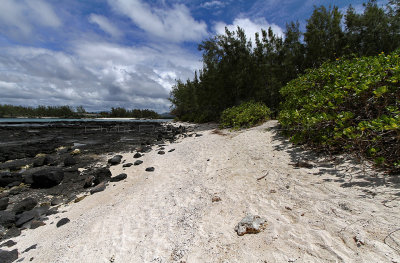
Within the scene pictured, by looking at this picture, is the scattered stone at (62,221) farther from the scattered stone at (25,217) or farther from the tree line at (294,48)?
the tree line at (294,48)

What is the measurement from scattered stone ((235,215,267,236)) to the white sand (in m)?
0.11

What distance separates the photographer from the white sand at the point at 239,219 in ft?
8.95

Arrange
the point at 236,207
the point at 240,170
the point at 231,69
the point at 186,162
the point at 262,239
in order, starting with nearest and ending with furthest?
the point at 262,239 < the point at 236,207 < the point at 240,170 < the point at 186,162 < the point at 231,69

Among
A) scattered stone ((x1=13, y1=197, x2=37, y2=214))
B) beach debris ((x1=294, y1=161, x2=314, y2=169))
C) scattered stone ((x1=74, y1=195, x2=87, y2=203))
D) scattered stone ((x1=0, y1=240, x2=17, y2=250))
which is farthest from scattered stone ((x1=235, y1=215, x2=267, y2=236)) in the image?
scattered stone ((x1=13, y1=197, x2=37, y2=214))

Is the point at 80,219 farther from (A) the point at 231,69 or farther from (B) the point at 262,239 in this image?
(A) the point at 231,69

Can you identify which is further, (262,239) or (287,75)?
(287,75)

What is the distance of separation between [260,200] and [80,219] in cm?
496

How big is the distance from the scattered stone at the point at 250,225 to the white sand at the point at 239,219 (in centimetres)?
11

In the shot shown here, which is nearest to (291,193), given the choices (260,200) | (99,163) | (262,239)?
(260,200)

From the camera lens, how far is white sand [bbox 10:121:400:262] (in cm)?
273

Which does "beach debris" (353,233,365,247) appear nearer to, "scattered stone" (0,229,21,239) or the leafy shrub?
the leafy shrub

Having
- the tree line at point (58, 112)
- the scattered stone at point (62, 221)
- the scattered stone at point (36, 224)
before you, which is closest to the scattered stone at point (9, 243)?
the scattered stone at point (36, 224)

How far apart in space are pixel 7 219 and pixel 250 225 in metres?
7.14

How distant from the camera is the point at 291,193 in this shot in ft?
14.0
